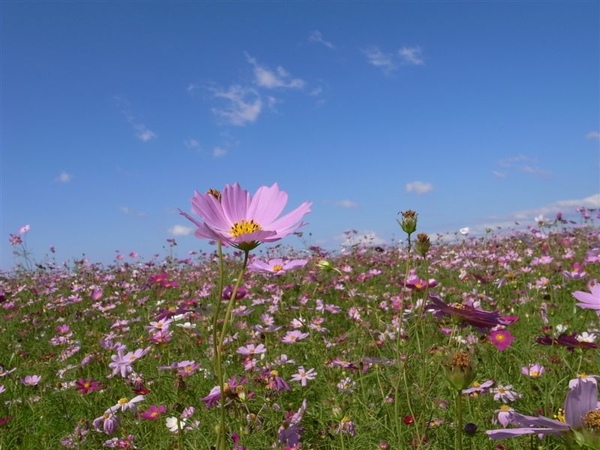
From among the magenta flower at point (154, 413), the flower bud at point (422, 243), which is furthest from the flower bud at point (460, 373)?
the magenta flower at point (154, 413)

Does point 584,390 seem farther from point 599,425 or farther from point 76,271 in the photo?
point 76,271

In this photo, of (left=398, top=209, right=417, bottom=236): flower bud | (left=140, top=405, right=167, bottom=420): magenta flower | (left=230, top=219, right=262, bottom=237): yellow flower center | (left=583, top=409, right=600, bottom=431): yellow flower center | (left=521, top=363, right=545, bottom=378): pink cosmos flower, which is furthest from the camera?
(left=521, top=363, right=545, bottom=378): pink cosmos flower

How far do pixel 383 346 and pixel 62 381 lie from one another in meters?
1.75

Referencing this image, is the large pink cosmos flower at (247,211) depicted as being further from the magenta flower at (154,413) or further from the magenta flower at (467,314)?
the magenta flower at (154,413)

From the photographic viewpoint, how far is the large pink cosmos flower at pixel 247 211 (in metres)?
0.91

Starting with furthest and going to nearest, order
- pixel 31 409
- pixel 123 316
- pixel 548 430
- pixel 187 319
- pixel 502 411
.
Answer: pixel 123 316, pixel 187 319, pixel 31 409, pixel 502 411, pixel 548 430

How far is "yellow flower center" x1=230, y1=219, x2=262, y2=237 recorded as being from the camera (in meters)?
0.97

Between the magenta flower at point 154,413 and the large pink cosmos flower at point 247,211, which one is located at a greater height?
the large pink cosmos flower at point 247,211

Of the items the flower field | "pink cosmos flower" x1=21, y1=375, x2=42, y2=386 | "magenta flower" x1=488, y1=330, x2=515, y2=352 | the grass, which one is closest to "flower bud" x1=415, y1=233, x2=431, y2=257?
the flower field

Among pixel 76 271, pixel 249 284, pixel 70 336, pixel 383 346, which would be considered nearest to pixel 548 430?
pixel 383 346

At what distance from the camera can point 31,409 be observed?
229 centimetres

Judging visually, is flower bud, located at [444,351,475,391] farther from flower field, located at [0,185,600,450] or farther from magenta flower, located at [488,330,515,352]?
magenta flower, located at [488,330,515,352]

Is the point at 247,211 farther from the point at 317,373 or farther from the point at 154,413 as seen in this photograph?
the point at 317,373

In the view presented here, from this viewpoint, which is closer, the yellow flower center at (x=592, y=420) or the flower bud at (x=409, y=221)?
the yellow flower center at (x=592, y=420)
